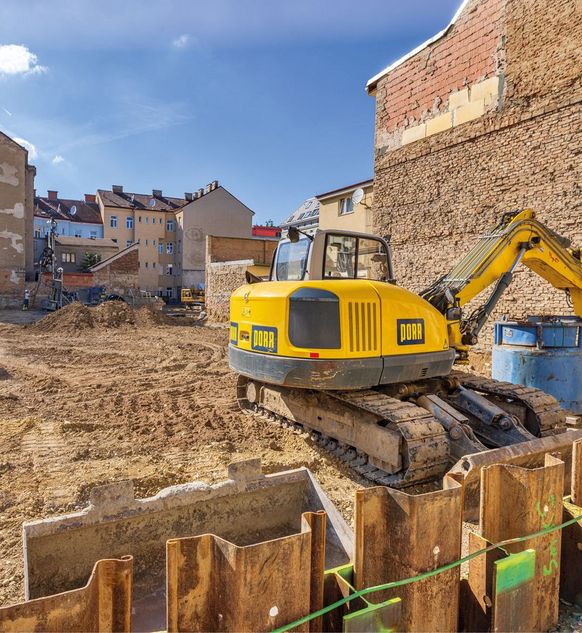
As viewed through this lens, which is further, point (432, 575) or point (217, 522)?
point (217, 522)

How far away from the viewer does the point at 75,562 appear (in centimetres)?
290

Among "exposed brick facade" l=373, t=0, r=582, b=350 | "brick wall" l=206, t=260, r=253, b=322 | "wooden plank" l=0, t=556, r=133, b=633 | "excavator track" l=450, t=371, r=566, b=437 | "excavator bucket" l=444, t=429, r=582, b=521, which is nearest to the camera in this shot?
"wooden plank" l=0, t=556, r=133, b=633

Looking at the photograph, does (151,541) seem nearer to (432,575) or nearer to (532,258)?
(432,575)

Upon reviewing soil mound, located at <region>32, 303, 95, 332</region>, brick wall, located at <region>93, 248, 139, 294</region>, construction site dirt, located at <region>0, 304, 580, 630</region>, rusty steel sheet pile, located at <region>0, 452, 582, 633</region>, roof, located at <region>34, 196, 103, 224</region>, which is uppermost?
roof, located at <region>34, 196, 103, 224</region>

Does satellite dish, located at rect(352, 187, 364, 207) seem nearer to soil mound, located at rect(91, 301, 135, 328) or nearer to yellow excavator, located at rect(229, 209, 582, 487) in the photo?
soil mound, located at rect(91, 301, 135, 328)

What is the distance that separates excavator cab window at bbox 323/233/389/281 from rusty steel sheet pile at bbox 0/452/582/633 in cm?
261

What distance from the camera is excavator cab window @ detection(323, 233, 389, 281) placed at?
541 cm

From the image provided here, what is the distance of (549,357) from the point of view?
7.11 m

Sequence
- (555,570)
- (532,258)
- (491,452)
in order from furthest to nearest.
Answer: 1. (532,258)
2. (491,452)
3. (555,570)

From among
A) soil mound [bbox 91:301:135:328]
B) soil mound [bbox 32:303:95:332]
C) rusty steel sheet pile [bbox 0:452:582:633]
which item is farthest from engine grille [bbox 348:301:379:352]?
soil mound [bbox 91:301:135:328]

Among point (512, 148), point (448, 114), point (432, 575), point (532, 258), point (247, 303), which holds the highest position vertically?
point (448, 114)

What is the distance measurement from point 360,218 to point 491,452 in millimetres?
17433

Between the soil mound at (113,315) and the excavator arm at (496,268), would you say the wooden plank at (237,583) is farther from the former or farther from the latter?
the soil mound at (113,315)

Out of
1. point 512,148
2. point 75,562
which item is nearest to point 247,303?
point 75,562
